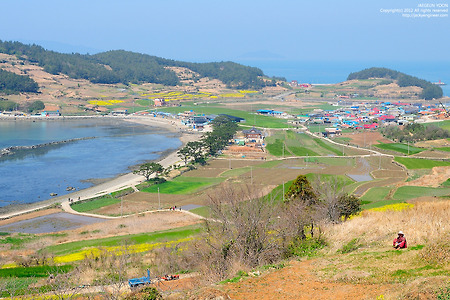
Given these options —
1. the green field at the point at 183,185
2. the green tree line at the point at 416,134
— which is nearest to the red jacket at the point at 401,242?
the green field at the point at 183,185

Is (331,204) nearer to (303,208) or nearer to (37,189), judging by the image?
(303,208)

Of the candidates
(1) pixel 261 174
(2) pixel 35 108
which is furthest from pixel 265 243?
(2) pixel 35 108

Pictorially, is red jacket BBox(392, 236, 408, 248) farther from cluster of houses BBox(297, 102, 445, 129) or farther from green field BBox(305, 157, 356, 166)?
cluster of houses BBox(297, 102, 445, 129)

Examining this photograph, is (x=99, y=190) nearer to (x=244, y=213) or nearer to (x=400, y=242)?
(x=244, y=213)

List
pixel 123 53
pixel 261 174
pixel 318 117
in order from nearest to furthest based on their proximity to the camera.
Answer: pixel 261 174 → pixel 318 117 → pixel 123 53

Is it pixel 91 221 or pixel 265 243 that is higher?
pixel 265 243

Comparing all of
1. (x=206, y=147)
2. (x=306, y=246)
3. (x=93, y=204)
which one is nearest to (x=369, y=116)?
(x=206, y=147)

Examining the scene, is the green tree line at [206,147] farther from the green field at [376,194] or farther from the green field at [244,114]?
the green field at [376,194]
